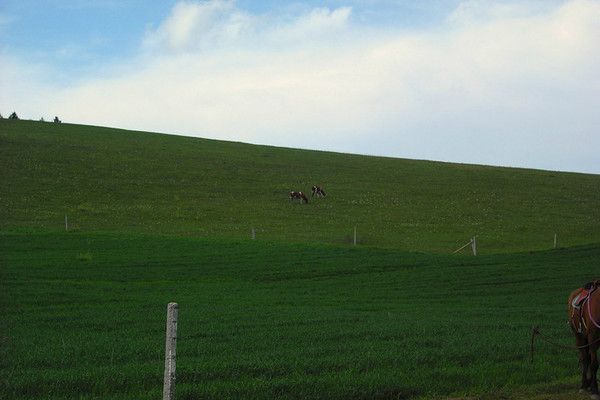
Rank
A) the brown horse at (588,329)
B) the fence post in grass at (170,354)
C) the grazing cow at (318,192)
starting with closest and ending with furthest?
the fence post in grass at (170,354) → the brown horse at (588,329) → the grazing cow at (318,192)

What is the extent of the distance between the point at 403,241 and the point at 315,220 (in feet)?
28.4

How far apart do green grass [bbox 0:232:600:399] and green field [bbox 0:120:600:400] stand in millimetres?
70

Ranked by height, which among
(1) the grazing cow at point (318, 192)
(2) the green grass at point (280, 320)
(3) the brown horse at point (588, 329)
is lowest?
(2) the green grass at point (280, 320)

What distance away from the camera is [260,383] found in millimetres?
11016

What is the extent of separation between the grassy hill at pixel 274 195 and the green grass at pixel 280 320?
1041 cm

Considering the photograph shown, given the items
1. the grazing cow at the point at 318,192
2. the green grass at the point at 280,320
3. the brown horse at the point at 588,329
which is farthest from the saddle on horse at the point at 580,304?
the grazing cow at the point at 318,192

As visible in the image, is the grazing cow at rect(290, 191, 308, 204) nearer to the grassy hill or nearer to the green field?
the grassy hill

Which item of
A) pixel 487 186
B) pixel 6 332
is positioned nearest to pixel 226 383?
pixel 6 332

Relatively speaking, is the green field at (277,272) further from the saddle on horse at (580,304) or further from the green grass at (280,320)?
the saddle on horse at (580,304)

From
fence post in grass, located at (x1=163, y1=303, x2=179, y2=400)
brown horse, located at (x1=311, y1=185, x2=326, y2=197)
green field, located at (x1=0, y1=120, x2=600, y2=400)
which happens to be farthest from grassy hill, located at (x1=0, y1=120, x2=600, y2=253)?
fence post in grass, located at (x1=163, y1=303, x2=179, y2=400)

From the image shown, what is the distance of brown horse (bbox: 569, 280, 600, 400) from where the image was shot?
11.8 m

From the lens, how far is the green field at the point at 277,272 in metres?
12.1

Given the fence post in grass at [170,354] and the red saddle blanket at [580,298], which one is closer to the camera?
the fence post in grass at [170,354]

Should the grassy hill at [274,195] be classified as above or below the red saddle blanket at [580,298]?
above
